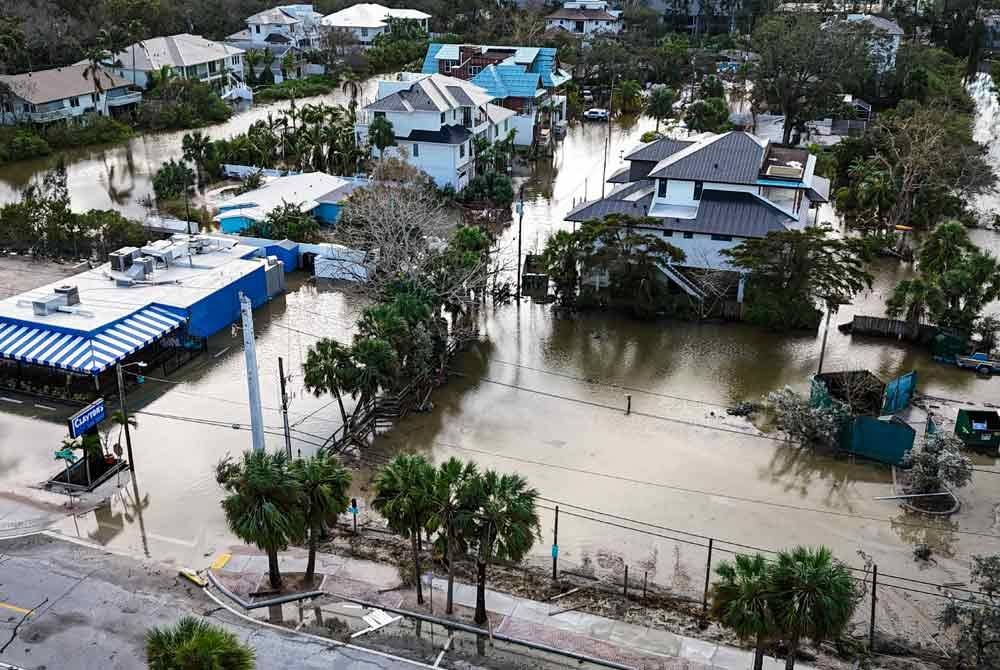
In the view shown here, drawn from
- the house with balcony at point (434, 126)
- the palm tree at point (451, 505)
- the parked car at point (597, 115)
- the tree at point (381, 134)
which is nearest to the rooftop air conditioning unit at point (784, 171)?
the house with balcony at point (434, 126)

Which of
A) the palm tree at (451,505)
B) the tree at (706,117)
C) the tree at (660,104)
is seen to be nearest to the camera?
the palm tree at (451,505)

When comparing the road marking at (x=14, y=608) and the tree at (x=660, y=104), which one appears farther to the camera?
the tree at (x=660, y=104)

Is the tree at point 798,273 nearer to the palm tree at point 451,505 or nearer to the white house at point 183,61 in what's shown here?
the palm tree at point 451,505

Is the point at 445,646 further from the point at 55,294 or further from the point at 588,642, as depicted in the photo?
the point at 55,294

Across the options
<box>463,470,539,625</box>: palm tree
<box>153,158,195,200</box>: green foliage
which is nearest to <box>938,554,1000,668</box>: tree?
<box>463,470,539,625</box>: palm tree

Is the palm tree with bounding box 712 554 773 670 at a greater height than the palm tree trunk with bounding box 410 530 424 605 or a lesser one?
greater

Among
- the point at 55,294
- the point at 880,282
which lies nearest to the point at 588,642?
the point at 55,294

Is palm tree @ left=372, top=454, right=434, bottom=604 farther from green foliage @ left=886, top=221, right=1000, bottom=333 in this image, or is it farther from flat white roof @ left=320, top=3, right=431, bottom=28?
flat white roof @ left=320, top=3, right=431, bottom=28
